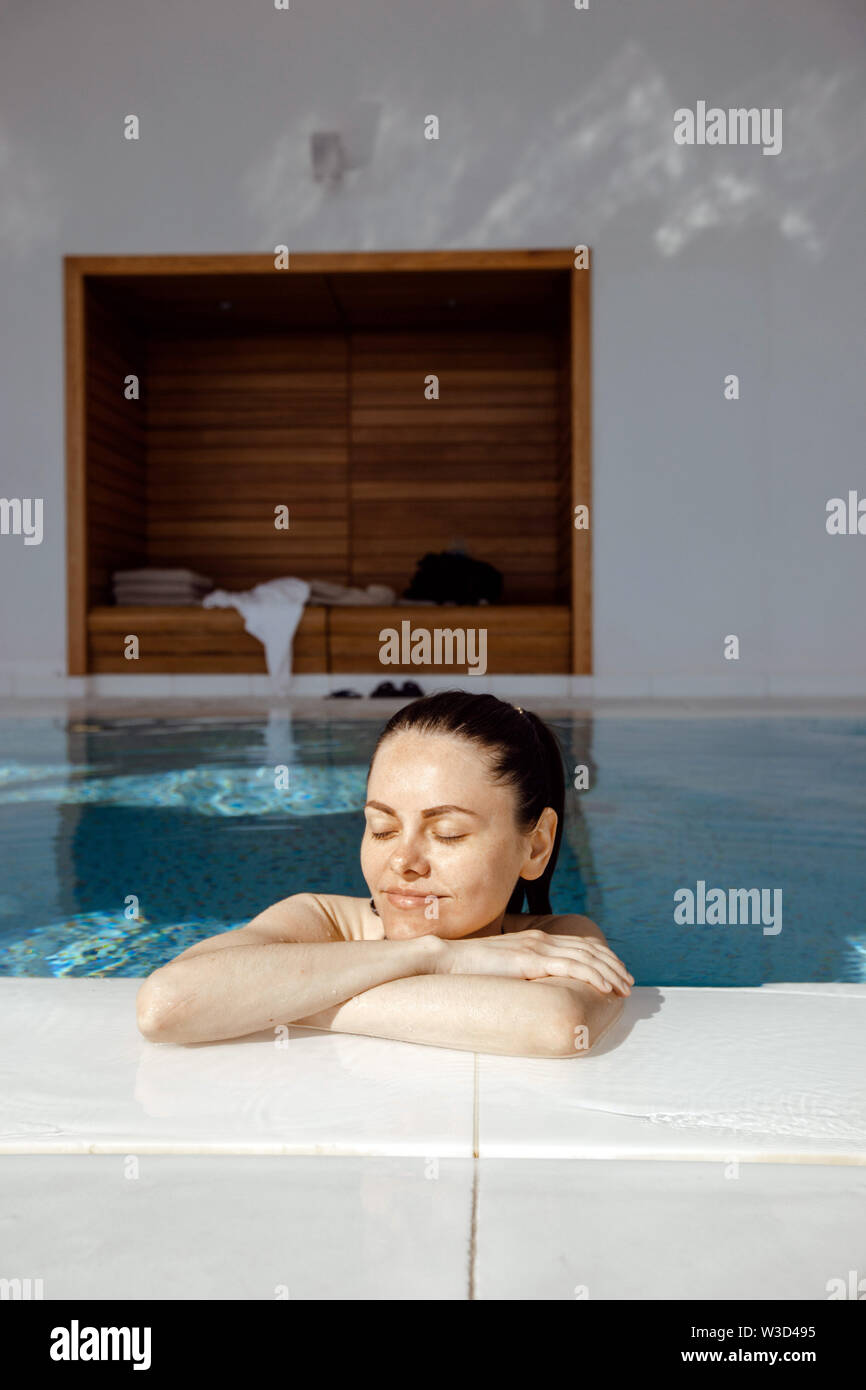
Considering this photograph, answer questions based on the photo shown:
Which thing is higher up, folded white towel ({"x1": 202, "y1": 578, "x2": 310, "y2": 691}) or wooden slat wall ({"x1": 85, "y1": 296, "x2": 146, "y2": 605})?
wooden slat wall ({"x1": 85, "y1": 296, "x2": 146, "y2": 605})

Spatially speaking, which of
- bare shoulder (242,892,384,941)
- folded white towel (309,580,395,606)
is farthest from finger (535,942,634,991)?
folded white towel (309,580,395,606)

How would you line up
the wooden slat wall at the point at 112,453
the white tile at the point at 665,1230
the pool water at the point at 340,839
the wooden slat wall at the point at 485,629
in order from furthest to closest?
the wooden slat wall at the point at 112,453
the wooden slat wall at the point at 485,629
the pool water at the point at 340,839
the white tile at the point at 665,1230

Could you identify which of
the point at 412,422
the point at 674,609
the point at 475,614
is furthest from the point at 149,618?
the point at 674,609

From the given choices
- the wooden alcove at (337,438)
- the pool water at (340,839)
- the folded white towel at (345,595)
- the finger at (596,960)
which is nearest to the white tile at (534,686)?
the wooden alcove at (337,438)

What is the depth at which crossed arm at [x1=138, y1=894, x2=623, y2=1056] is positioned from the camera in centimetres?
118

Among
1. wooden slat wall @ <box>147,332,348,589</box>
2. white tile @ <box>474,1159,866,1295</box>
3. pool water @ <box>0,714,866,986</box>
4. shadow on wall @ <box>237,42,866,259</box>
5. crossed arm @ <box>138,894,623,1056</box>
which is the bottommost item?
pool water @ <box>0,714,866,986</box>

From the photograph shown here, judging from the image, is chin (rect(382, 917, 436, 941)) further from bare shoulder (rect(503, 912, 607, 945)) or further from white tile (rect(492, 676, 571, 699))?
white tile (rect(492, 676, 571, 699))

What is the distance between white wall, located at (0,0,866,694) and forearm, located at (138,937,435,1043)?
19.9 feet

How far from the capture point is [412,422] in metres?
8.60

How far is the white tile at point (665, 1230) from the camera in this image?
2.41 ft

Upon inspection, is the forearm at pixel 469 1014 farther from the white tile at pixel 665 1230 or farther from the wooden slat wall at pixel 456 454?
the wooden slat wall at pixel 456 454

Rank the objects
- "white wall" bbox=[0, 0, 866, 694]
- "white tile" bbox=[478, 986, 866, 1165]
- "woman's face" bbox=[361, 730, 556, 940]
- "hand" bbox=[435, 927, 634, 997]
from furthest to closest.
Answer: "white wall" bbox=[0, 0, 866, 694] → "woman's face" bbox=[361, 730, 556, 940] → "hand" bbox=[435, 927, 634, 997] → "white tile" bbox=[478, 986, 866, 1165]

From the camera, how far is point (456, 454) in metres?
8.55
